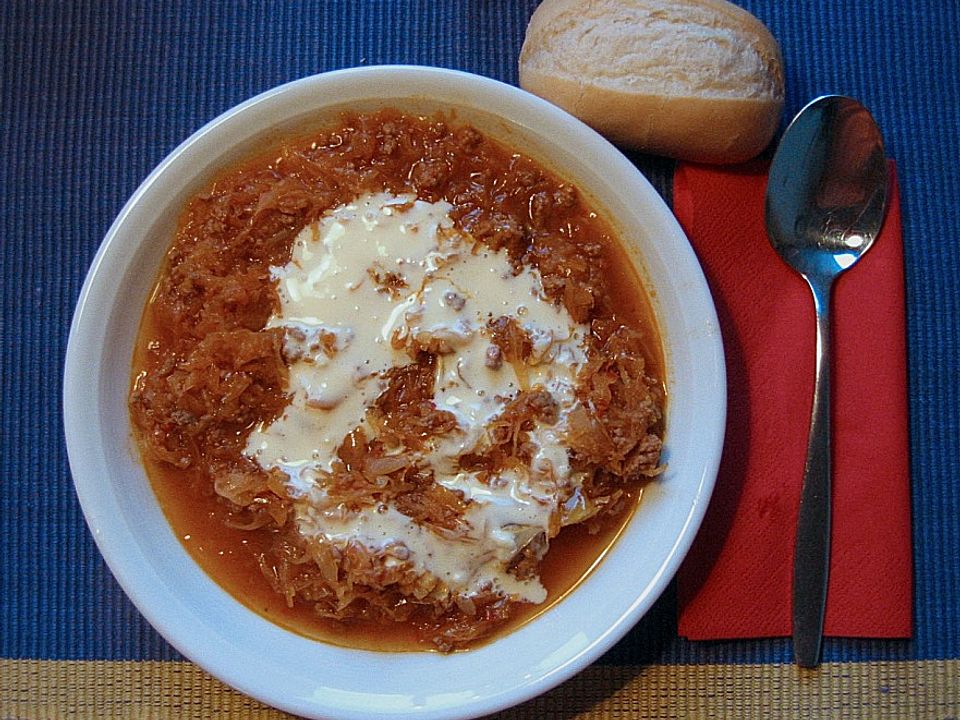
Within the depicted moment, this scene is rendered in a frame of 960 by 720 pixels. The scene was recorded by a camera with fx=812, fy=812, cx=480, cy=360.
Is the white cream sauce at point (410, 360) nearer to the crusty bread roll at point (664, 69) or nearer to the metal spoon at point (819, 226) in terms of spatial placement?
the crusty bread roll at point (664, 69)

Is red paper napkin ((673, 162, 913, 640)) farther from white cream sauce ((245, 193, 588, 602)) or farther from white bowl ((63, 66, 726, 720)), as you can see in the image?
white cream sauce ((245, 193, 588, 602))

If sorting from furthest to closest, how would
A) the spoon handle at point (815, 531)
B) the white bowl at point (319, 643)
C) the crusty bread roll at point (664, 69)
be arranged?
the spoon handle at point (815, 531), the crusty bread roll at point (664, 69), the white bowl at point (319, 643)

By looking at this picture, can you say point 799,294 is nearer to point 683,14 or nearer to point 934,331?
point 934,331

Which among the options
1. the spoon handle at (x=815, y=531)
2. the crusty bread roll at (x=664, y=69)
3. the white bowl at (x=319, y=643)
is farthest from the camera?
the spoon handle at (x=815, y=531)

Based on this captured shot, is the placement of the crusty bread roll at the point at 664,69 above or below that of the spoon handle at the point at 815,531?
above

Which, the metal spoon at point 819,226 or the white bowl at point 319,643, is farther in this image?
the metal spoon at point 819,226

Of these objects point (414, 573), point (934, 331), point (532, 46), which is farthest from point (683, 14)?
point (414, 573)

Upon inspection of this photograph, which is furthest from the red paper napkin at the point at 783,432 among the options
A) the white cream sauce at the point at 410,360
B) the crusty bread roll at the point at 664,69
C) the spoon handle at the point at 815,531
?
the white cream sauce at the point at 410,360
